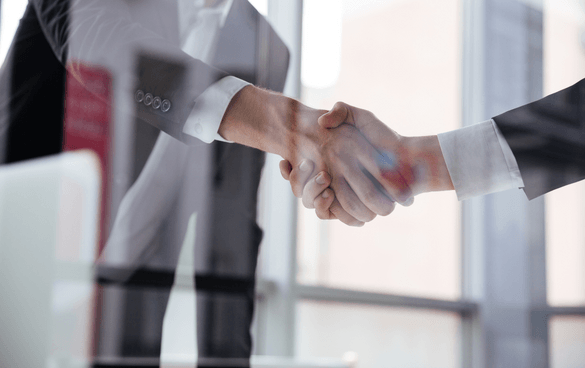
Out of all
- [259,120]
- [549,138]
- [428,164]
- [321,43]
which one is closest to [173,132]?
[259,120]

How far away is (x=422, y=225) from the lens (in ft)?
1.64

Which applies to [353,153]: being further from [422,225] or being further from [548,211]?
[548,211]

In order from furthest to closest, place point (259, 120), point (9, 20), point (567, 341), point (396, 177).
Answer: point (9, 20) → point (259, 120) → point (396, 177) → point (567, 341)

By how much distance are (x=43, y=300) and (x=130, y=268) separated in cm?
20

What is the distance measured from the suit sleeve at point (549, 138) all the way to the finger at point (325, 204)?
22 cm

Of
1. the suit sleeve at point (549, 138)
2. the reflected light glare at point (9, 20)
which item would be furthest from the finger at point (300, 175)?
the reflected light glare at point (9, 20)

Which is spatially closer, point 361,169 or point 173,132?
point 361,169

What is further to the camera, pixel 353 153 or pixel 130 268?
pixel 130 268

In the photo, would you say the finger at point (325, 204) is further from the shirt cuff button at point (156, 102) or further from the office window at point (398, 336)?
the shirt cuff button at point (156, 102)

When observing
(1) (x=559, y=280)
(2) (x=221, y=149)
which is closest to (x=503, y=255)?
(1) (x=559, y=280)

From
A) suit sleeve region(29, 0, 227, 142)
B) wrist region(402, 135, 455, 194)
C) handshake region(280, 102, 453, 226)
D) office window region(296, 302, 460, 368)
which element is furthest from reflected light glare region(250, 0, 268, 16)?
office window region(296, 302, 460, 368)

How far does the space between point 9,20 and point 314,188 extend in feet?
1.93

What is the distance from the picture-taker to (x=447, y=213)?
47cm

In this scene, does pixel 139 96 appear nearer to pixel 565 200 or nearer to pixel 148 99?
pixel 148 99
